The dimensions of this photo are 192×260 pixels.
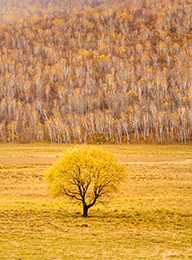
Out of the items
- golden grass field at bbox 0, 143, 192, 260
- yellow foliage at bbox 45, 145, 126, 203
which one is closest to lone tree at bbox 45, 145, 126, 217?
yellow foliage at bbox 45, 145, 126, 203

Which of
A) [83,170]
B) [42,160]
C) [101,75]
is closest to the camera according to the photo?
[83,170]

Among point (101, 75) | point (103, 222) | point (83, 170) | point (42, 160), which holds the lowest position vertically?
point (103, 222)

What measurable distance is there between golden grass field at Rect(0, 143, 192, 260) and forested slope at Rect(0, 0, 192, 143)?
4643 cm

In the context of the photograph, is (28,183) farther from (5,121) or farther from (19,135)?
(5,121)

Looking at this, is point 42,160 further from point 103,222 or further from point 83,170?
point 103,222

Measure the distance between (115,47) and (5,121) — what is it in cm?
8111

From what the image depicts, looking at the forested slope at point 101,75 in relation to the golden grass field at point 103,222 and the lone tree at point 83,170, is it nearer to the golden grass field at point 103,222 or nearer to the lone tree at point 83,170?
the golden grass field at point 103,222

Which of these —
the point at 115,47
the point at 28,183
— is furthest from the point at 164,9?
the point at 28,183

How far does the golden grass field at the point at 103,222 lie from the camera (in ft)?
46.2

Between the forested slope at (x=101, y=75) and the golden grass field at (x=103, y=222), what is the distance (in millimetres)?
46425

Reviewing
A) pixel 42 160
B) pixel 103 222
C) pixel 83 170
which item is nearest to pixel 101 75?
pixel 42 160

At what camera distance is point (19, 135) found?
90125 millimetres

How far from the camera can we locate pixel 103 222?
2059 cm

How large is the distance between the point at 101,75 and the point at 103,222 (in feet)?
356
